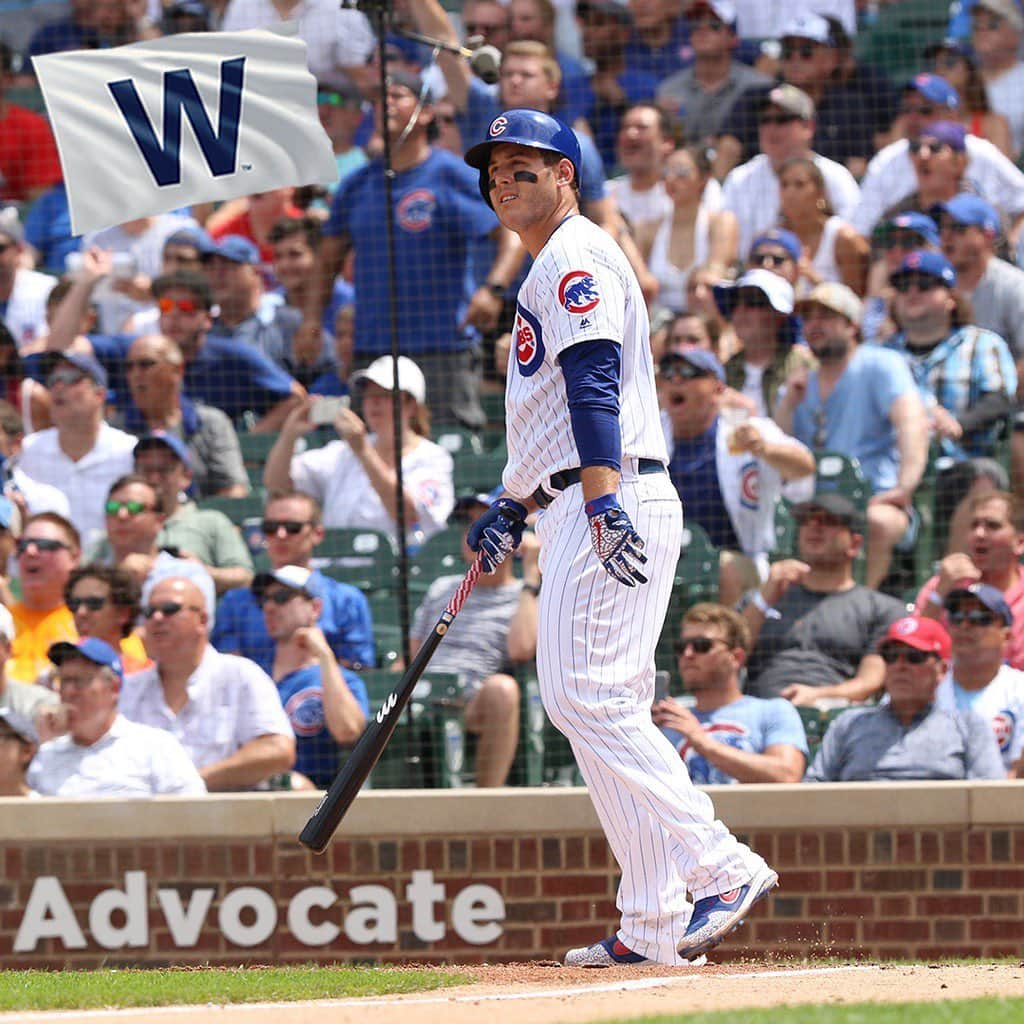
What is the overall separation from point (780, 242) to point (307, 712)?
3309 millimetres

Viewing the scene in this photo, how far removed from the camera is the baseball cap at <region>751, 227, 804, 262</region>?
30.7 ft

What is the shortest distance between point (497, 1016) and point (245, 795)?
282 centimetres

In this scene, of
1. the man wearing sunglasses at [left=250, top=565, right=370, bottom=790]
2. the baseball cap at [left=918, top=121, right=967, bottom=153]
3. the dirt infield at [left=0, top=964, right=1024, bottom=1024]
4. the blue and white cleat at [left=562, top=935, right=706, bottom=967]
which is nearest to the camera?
the dirt infield at [left=0, top=964, right=1024, bottom=1024]

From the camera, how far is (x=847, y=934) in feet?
22.6

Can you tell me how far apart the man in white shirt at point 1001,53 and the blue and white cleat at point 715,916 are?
660 centimetres

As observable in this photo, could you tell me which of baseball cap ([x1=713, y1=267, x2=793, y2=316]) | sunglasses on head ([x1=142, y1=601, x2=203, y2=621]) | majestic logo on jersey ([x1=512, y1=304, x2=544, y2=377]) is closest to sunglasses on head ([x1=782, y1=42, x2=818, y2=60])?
baseball cap ([x1=713, y1=267, x2=793, y2=316])

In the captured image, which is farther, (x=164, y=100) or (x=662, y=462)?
(x=164, y=100)

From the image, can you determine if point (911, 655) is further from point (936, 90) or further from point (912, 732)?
point (936, 90)

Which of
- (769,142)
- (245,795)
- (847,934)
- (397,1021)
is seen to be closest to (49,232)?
(769,142)

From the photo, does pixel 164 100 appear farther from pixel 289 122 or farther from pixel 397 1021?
pixel 397 1021

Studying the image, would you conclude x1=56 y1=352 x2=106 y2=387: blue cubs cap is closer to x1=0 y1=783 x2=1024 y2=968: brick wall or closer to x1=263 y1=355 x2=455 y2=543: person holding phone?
x1=263 y1=355 x2=455 y2=543: person holding phone

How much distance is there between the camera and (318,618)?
7.92m

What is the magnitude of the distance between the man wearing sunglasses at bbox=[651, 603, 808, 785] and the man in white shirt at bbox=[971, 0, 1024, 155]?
4.52m

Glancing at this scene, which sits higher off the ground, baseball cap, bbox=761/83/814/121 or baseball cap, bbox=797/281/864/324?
baseball cap, bbox=761/83/814/121
